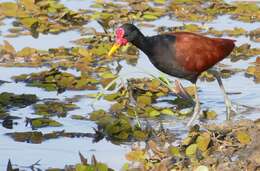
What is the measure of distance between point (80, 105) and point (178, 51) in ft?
3.95

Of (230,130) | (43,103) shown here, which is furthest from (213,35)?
(230,130)

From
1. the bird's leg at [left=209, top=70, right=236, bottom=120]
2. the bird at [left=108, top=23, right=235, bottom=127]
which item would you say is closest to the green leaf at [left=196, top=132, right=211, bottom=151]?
the bird at [left=108, top=23, right=235, bottom=127]

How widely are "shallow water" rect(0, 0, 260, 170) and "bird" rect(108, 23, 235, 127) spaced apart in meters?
0.43

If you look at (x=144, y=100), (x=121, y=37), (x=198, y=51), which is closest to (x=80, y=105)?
(x=144, y=100)

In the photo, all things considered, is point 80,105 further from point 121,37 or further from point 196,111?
point 196,111

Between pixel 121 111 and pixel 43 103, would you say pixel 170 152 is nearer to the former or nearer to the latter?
pixel 121 111

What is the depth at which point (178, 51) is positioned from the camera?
9.47m

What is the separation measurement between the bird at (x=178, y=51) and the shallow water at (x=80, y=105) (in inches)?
17.1

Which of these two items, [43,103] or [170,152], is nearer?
[170,152]

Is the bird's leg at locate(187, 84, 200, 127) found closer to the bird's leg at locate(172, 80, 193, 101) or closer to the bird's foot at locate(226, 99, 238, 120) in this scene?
the bird's leg at locate(172, 80, 193, 101)

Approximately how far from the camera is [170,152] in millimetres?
7621

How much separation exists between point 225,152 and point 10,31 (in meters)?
5.43

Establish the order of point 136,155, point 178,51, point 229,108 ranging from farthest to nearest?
1. point 229,108
2. point 178,51
3. point 136,155

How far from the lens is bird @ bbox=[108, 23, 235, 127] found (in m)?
9.38
